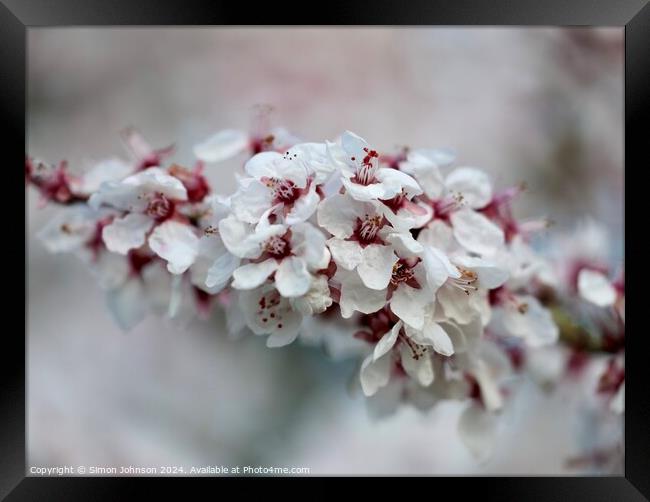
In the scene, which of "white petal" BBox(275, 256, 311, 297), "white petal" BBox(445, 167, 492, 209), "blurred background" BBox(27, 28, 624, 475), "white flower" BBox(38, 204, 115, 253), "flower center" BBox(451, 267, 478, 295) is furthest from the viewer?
"blurred background" BBox(27, 28, 624, 475)

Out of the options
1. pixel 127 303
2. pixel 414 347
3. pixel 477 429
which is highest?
pixel 414 347

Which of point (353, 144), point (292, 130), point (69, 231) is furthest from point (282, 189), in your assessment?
point (292, 130)

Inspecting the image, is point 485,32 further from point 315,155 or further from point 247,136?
point 315,155

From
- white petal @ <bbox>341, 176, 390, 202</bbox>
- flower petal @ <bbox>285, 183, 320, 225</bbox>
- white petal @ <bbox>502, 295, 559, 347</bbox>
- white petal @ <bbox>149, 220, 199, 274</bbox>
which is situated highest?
white petal @ <bbox>341, 176, 390, 202</bbox>

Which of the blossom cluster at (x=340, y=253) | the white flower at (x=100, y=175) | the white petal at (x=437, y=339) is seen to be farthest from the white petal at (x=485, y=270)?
the white flower at (x=100, y=175)

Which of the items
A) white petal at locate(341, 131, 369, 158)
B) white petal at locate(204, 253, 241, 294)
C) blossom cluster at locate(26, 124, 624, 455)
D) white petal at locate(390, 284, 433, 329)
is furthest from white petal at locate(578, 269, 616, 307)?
white petal at locate(204, 253, 241, 294)

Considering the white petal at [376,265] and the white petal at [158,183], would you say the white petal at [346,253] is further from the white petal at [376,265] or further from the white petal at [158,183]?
the white petal at [158,183]

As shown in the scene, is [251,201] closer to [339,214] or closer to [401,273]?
[339,214]

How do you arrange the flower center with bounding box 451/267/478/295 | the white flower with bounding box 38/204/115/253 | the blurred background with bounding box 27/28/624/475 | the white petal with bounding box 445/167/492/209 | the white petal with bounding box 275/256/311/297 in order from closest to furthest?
the white petal with bounding box 275/256/311/297, the flower center with bounding box 451/267/478/295, the white petal with bounding box 445/167/492/209, the white flower with bounding box 38/204/115/253, the blurred background with bounding box 27/28/624/475

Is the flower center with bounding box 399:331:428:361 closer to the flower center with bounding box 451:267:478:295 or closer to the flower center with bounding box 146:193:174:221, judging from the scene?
the flower center with bounding box 451:267:478:295
